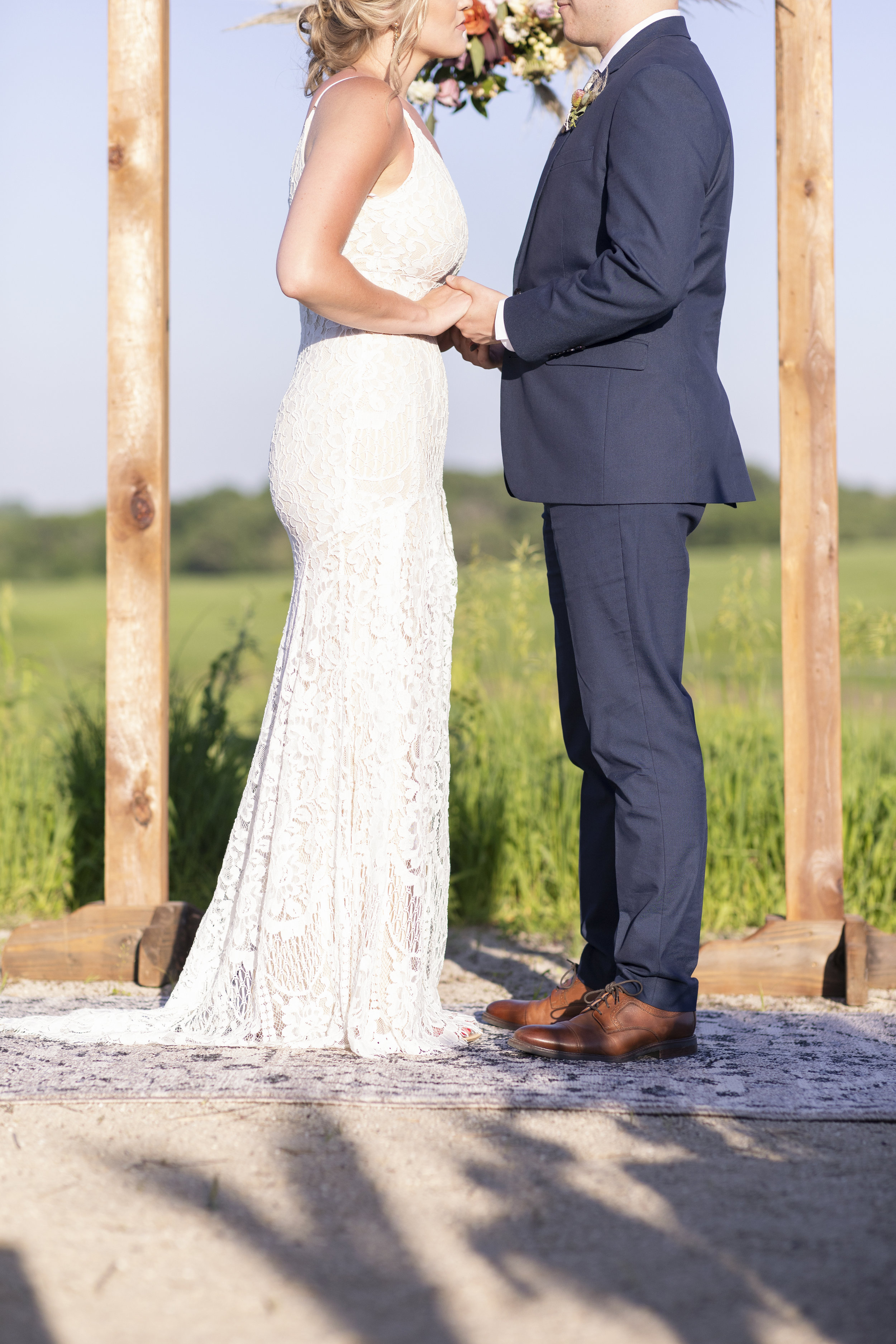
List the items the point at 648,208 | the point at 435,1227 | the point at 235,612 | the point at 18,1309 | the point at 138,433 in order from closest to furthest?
the point at 18,1309
the point at 435,1227
the point at 648,208
the point at 138,433
the point at 235,612

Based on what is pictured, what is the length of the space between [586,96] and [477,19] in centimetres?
69

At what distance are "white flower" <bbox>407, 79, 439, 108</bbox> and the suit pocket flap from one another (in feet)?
3.67

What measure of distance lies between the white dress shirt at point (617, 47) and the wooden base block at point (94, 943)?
1.57 meters

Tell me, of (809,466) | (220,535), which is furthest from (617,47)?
(220,535)

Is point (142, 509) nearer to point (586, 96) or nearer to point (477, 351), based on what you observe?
point (477, 351)

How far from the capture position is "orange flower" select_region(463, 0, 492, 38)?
267 cm

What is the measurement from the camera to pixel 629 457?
2127 millimetres

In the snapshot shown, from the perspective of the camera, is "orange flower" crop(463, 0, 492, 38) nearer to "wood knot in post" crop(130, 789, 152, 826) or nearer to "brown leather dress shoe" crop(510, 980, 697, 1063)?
"wood knot in post" crop(130, 789, 152, 826)

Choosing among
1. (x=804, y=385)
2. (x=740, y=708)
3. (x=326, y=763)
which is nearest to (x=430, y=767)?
(x=326, y=763)

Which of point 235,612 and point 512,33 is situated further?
point 235,612

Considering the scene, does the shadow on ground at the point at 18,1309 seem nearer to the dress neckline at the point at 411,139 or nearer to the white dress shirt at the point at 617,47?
the white dress shirt at the point at 617,47

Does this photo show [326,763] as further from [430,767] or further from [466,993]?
[466,993]

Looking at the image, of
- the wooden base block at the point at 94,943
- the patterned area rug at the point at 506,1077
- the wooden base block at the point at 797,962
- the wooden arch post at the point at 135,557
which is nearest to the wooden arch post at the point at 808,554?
the wooden base block at the point at 797,962

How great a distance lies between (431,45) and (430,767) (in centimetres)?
136
